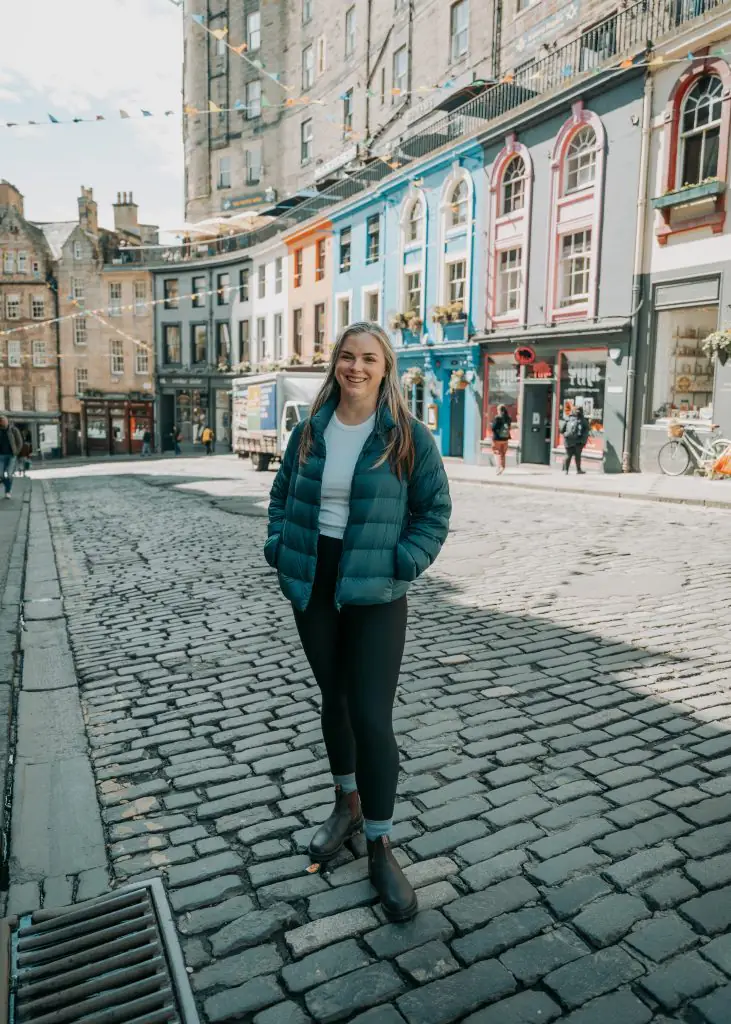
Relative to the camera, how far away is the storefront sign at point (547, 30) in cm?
2310

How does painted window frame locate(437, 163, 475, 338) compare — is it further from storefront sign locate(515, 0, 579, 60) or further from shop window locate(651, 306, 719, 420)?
shop window locate(651, 306, 719, 420)

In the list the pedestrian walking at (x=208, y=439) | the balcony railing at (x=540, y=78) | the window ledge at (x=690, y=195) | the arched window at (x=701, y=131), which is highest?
the balcony railing at (x=540, y=78)

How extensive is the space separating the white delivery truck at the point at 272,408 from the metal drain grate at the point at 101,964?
18991 millimetres

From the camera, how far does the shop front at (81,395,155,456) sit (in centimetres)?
4694

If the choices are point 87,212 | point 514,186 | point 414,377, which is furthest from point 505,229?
point 87,212

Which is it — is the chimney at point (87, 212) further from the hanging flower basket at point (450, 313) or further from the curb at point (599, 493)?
the curb at point (599, 493)

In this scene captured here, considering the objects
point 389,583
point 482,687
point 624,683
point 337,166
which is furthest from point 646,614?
point 337,166

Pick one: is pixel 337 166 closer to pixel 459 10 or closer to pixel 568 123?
pixel 459 10

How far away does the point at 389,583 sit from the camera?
2680 millimetres

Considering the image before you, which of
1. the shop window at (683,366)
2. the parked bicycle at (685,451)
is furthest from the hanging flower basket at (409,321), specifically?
the parked bicycle at (685,451)

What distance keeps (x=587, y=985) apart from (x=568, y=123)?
22593 mm

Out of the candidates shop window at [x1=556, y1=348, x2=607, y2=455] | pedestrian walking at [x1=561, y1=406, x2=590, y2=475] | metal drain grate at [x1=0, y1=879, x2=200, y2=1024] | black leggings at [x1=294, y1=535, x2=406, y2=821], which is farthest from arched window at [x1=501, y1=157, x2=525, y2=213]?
metal drain grate at [x1=0, y1=879, x2=200, y2=1024]

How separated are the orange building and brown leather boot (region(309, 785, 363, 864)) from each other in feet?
101

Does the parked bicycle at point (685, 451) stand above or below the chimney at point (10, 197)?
below
